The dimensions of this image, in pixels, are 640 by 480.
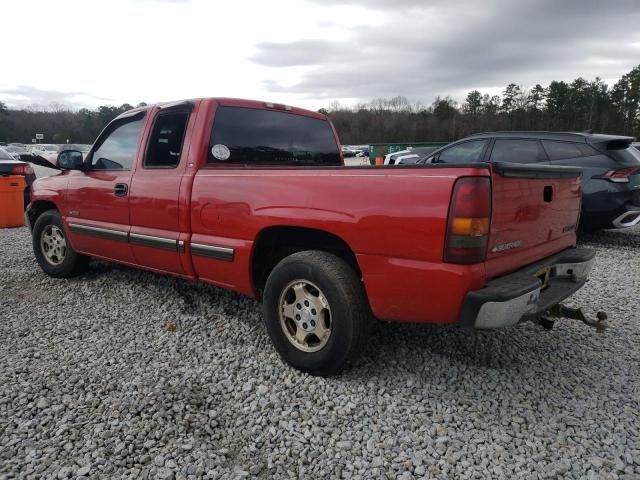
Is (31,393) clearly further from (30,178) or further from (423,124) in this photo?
(423,124)

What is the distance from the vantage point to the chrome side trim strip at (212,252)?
315 cm

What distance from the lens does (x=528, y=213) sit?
102 inches

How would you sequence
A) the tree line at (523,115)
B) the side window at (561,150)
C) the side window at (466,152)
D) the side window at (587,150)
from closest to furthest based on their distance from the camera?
the side window at (587,150) → the side window at (561,150) → the side window at (466,152) → the tree line at (523,115)

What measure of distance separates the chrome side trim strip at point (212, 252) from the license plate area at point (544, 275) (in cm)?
198

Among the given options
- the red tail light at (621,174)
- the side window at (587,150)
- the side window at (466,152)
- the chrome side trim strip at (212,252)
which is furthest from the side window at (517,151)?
the chrome side trim strip at (212,252)

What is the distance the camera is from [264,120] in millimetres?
3764

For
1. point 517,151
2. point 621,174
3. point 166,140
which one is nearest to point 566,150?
point 517,151

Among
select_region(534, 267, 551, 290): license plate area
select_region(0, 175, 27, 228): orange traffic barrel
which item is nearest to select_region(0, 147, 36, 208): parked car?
select_region(0, 175, 27, 228): orange traffic barrel

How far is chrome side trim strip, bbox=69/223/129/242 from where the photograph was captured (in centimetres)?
396

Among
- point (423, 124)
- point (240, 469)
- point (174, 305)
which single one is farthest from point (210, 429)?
Result: point (423, 124)

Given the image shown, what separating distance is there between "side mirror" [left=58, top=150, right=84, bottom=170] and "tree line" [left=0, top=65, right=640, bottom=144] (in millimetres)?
55550

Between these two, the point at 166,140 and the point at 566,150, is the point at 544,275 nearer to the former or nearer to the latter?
the point at 166,140

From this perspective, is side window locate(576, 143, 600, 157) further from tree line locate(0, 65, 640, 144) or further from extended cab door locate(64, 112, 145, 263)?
tree line locate(0, 65, 640, 144)

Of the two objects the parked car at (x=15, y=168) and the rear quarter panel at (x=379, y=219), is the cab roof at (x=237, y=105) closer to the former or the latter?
the rear quarter panel at (x=379, y=219)
